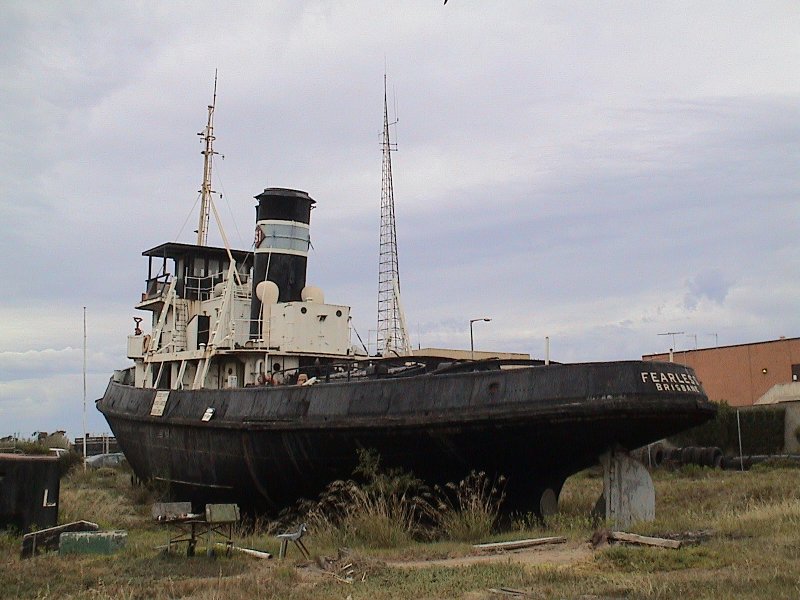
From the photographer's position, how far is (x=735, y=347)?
35375 millimetres

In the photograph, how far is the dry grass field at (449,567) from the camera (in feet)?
23.6

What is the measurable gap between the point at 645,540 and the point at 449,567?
2.06m

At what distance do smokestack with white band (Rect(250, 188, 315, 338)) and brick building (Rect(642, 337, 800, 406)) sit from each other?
2126cm

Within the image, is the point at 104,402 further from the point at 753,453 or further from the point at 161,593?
the point at 753,453

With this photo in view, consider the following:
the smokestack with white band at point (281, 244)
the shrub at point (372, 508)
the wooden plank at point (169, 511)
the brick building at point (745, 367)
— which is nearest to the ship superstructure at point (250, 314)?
the smokestack with white band at point (281, 244)

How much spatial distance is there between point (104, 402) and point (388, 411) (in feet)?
36.2

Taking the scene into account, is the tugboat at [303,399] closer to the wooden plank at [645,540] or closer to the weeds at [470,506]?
the weeds at [470,506]

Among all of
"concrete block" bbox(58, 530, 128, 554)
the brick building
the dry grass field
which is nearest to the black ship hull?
the dry grass field

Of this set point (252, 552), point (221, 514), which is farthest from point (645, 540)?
point (221, 514)

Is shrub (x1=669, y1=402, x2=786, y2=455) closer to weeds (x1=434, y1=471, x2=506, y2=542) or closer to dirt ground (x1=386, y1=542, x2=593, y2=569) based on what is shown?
weeds (x1=434, y1=471, x2=506, y2=542)

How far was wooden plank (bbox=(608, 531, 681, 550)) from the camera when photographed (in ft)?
28.7

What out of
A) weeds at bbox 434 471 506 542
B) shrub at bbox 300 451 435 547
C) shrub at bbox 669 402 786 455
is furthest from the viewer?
shrub at bbox 669 402 786 455

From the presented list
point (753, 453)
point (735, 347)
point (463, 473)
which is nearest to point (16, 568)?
point (463, 473)

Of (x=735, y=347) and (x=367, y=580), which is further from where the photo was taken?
(x=735, y=347)
